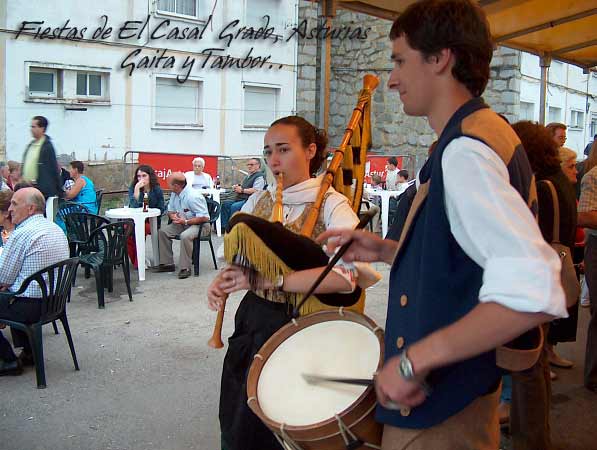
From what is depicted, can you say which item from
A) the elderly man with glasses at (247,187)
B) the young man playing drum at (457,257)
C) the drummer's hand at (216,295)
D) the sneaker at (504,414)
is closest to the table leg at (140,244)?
the elderly man with glasses at (247,187)

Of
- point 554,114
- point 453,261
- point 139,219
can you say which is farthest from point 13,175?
point 554,114

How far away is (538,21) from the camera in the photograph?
5816 millimetres

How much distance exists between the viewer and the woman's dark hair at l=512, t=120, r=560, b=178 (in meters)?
3.35

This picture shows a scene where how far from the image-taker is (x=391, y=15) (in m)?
4.91

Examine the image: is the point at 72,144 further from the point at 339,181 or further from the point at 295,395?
the point at 295,395

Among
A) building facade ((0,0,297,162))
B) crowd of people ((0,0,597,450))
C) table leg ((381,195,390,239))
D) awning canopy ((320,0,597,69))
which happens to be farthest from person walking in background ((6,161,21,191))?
crowd of people ((0,0,597,450))

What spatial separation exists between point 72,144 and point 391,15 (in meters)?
10.2

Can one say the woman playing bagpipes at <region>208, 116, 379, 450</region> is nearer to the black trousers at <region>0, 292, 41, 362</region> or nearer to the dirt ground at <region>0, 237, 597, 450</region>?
the dirt ground at <region>0, 237, 597, 450</region>

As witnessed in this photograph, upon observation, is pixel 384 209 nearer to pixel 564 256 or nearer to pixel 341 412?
pixel 564 256

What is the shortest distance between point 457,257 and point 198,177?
1047 centimetres

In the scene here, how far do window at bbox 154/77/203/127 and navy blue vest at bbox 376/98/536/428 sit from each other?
1420 centimetres

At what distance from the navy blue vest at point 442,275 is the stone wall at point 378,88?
1462 cm

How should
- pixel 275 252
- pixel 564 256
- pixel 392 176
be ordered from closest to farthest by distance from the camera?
pixel 275 252, pixel 564 256, pixel 392 176

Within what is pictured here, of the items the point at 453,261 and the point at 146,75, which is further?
the point at 146,75
